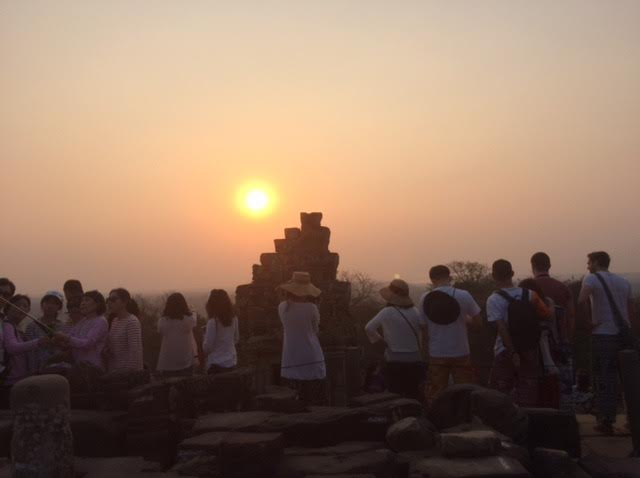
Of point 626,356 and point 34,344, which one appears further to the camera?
point 34,344

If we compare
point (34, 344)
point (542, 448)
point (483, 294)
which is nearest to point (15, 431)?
point (34, 344)

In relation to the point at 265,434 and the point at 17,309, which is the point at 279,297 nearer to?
the point at 17,309

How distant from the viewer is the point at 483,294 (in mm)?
33656

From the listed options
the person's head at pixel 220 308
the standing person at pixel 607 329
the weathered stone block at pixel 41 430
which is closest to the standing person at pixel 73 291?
the person's head at pixel 220 308

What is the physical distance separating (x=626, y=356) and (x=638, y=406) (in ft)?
1.59

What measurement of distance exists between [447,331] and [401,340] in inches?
28.8

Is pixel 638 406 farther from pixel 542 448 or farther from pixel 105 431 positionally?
pixel 105 431

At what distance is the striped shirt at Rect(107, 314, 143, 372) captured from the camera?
8.75 meters

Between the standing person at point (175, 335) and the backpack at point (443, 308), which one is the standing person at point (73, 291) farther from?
the backpack at point (443, 308)

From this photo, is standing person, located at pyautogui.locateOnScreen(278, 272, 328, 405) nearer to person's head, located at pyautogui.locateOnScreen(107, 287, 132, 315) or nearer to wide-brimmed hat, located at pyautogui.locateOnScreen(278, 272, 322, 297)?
wide-brimmed hat, located at pyautogui.locateOnScreen(278, 272, 322, 297)

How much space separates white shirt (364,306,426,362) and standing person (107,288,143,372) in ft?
8.43

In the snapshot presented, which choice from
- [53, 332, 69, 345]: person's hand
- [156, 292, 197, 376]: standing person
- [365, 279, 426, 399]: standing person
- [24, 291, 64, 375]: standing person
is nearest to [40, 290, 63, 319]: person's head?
[24, 291, 64, 375]: standing person

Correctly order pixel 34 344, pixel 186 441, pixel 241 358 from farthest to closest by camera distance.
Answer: pixel 241 358 < pixel 34 344 < pixel 186 441

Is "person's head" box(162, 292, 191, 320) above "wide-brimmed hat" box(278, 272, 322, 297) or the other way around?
the other way around
